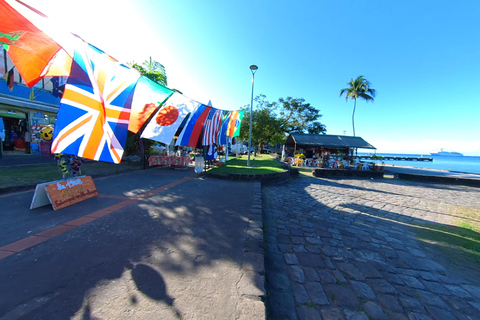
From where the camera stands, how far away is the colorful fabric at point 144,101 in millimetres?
3633

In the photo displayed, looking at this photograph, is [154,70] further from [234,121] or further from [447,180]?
[447,180]

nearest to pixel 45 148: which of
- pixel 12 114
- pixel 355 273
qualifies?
pixel 12 114

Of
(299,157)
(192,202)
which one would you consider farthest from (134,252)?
(299,157)

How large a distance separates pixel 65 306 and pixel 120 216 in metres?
2.21

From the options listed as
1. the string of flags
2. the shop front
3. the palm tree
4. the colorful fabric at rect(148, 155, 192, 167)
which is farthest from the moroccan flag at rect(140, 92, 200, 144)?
the palm tree

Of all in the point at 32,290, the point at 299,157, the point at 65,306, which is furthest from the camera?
the point at 299,157

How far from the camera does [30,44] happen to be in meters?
2.50

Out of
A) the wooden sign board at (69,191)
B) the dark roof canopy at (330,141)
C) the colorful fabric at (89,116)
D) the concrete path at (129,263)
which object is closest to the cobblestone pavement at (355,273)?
the concrete path at (129,263)

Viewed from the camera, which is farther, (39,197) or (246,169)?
(246,169)

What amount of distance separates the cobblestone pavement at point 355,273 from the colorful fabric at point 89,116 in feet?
9.87

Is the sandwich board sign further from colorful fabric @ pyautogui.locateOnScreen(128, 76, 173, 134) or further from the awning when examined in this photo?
the awning

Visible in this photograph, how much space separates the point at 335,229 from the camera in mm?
4078

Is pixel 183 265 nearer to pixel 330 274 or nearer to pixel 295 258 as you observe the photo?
pixel 295 258

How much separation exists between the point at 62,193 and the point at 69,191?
16 centimetres
